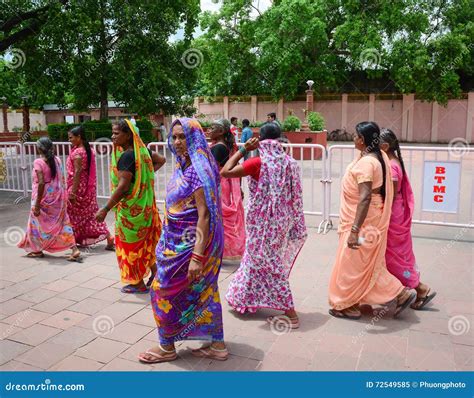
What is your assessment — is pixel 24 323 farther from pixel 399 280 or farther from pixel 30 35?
pixel 30 35

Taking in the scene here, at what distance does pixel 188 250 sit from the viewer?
9.94 ft

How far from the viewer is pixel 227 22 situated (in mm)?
28406

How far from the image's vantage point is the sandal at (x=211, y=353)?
3275mm

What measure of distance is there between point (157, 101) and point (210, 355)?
1767 centimetres

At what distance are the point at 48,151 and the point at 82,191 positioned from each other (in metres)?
0.72

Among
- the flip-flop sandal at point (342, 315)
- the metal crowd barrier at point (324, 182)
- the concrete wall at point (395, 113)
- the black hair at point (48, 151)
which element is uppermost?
the concrete wall at point (395, 113)

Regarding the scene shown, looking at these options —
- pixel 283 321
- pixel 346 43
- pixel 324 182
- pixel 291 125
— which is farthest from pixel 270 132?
pixel 346 43

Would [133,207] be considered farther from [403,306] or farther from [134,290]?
[403,306]

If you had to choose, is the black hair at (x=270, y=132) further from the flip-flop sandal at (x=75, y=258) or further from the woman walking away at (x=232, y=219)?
the flip-flop sandal at (x=75, y=258)

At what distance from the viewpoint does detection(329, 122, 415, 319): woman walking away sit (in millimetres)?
3697

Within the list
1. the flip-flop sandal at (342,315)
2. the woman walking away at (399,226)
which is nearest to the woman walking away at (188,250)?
the flip-flop sandal at (342,315)

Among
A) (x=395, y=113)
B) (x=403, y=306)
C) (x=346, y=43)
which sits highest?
(x=346, y=43)

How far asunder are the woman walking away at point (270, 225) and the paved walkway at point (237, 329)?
23cm

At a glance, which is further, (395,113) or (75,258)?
(395,113)
